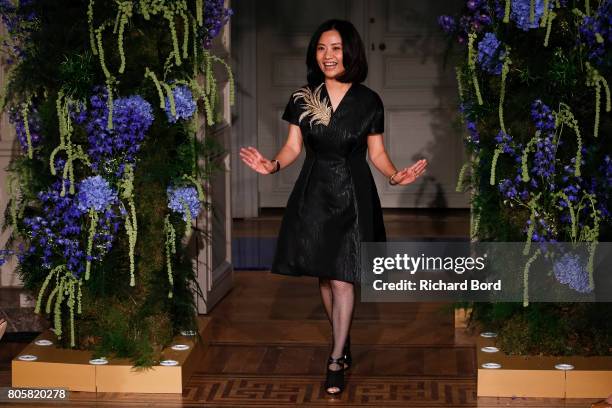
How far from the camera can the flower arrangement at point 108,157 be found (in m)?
4.24

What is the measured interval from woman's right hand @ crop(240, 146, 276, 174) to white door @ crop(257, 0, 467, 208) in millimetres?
4321

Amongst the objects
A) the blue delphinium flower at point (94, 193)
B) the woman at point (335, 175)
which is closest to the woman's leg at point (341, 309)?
the woman at point (335, 175)

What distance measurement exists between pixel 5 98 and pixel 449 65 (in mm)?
4731

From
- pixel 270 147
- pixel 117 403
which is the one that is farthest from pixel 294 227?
pixel 270 147

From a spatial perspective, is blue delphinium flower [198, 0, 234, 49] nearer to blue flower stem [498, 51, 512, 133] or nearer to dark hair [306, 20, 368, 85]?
dark hair [306, 20, 368, 85]

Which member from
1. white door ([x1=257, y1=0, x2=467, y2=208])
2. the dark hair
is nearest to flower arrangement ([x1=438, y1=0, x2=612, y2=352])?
the dark hair

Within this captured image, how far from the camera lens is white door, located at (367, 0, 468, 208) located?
8.48 m

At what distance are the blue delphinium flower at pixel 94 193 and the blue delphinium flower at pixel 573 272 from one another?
1652mm

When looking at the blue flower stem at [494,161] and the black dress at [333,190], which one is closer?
the blue flower stem at [494,161]

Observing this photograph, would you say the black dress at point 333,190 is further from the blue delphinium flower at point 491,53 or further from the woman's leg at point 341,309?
the blue delphinium flower at point 491,53

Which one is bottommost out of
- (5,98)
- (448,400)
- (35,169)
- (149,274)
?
(448,400)

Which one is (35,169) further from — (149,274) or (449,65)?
(449,65)

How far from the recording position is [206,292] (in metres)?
5.62

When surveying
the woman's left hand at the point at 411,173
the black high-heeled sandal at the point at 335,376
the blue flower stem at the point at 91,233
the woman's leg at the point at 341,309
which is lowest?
the black high-heeled sandal at the point at 335,376
